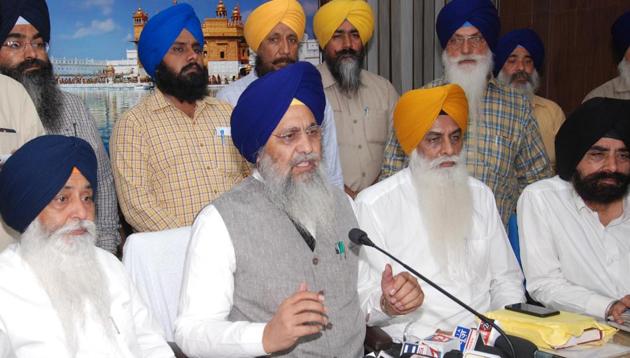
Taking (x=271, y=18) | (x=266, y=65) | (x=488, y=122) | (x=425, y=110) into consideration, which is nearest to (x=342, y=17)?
(x=271, y=18)

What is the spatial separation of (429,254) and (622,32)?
2.96m

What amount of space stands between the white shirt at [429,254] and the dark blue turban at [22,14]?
6.21ft

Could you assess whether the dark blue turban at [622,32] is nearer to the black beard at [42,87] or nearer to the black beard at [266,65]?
the black beard at [266,65]

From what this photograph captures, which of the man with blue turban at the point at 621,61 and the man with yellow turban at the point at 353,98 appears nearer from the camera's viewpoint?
the man with yellow turban at the point at 353,98

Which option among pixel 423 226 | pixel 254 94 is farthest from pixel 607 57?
pixel 254 94

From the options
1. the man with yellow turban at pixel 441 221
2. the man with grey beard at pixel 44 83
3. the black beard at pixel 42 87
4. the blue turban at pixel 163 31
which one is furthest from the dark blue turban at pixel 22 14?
the man with yellow turban at pixel 441 221

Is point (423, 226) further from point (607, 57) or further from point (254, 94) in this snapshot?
point (607, 57)

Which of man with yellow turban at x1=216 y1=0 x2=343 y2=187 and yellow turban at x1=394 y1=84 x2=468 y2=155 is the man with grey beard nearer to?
man with yellow turban at x1=216 y1=0 x2=343 y2=187

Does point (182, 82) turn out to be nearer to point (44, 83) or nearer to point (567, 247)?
point (44, 83)

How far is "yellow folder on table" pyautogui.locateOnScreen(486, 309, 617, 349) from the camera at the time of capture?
7.53 feet

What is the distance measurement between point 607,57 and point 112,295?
4.57 metres

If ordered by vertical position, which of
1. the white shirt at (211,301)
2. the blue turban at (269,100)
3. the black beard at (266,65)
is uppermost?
the black beard at (266,65)

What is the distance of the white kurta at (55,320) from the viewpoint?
2.20m

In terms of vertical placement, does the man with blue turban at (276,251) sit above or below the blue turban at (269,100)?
below
